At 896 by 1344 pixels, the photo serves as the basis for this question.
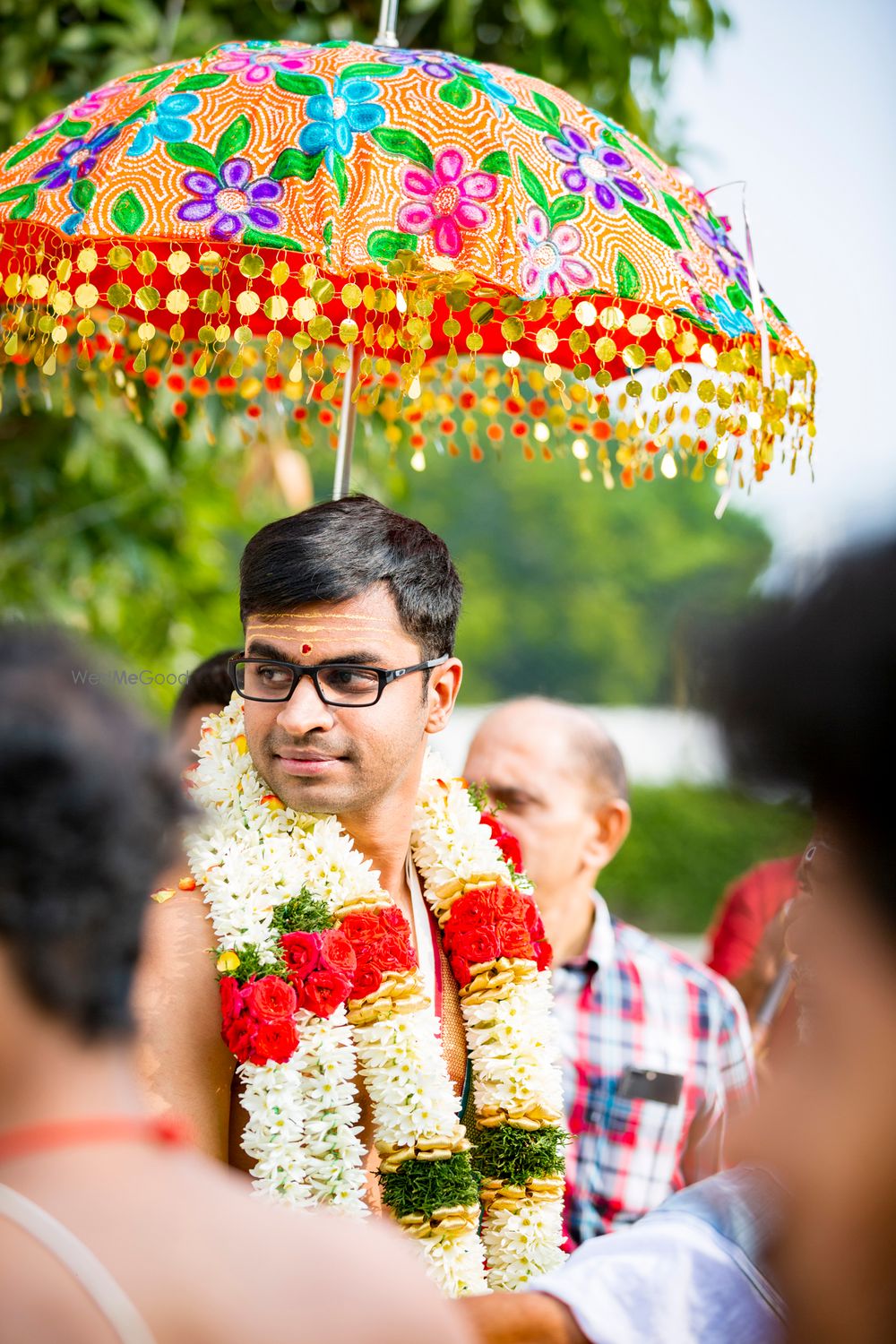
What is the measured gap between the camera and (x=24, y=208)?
8.39 feet

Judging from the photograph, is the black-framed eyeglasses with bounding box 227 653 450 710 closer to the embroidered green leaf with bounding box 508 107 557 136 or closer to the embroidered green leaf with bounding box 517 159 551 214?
the embroidered green leaf with bounding box 517 159 551 214

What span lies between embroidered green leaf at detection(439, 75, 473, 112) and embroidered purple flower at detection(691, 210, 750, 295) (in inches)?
20.7

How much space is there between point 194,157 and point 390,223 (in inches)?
15.2

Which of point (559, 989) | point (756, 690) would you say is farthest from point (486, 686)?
point (756, 690)

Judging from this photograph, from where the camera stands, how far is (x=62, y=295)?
2.57 meters

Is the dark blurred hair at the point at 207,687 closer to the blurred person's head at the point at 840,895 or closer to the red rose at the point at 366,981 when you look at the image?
the red rose at the point at 366,981

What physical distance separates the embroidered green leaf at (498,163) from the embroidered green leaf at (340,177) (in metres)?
0.26

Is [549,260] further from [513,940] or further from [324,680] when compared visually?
[513,940]

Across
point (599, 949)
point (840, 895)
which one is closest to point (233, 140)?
point (840, 895)

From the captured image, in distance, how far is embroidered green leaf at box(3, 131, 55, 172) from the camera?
8.97 feet

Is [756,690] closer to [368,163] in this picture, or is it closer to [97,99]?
[368,163]

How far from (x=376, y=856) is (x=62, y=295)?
4.04 ft

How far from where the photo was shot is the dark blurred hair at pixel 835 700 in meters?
1.26

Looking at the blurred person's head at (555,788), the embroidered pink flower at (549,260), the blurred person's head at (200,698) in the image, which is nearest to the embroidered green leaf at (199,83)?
the embroidered pink flower at (549,260)
